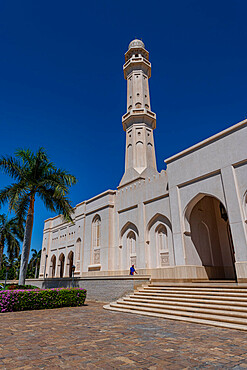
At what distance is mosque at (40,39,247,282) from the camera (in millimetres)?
11695

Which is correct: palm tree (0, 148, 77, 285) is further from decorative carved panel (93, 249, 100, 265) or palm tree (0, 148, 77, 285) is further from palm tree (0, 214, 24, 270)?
palm tree (0, 214, 24, 270)

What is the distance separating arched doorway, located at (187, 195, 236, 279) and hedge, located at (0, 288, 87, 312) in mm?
6438

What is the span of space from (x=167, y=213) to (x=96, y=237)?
25.0ft

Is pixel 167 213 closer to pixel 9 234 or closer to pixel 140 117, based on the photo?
pixel 140 117

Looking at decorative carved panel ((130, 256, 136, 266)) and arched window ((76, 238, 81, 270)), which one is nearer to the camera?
decorative carved panel ((130, 256, 136, 266))

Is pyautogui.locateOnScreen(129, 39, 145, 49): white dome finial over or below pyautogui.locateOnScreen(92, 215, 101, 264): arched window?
over

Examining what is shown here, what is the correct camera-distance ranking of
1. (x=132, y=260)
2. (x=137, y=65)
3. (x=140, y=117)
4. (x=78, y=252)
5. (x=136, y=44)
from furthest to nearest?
(x=136, y=44)
(x=137, y=65)
(x=78, y=252)
(x=140, y=117)
(x=132, y=260)

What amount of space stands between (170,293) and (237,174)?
622cm

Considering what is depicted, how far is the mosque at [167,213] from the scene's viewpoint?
38.4 ft

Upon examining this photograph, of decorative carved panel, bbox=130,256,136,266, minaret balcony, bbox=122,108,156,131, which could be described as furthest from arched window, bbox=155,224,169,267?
minaret balcony, bbox=122,108,156,131

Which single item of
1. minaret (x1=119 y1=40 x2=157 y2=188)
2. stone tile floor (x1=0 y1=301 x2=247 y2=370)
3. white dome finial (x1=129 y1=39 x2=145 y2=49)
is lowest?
stone tile floor (x1=0 y1=301 x2=247 y2=370)

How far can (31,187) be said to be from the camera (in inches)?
556

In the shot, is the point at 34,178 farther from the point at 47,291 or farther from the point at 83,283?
the point at 83,283

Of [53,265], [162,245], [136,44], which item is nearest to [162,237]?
[162,245]
